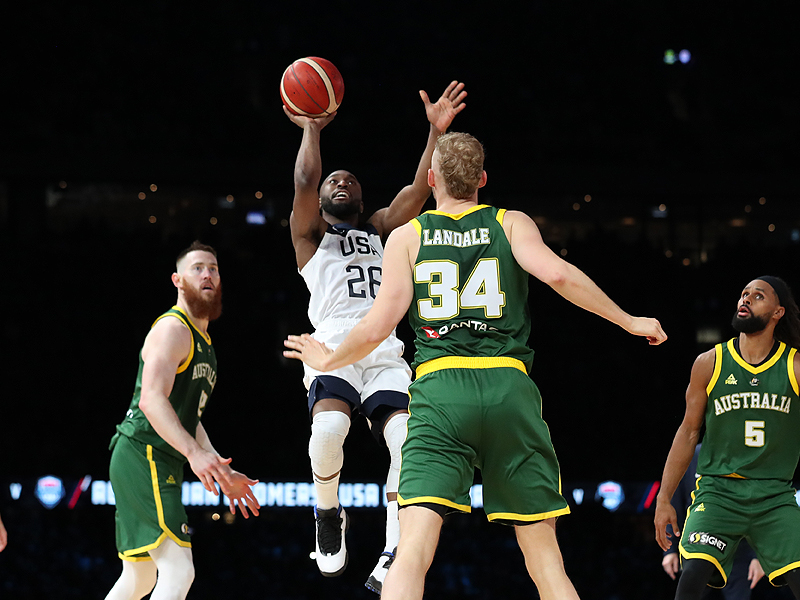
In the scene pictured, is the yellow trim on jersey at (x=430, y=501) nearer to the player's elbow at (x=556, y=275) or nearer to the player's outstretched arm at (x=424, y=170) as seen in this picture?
the player's elbow at (x=556, y=275)

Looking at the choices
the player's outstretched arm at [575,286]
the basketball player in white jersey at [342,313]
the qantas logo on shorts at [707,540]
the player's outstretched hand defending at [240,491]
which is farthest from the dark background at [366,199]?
the player's outstretched arm at [575,286]

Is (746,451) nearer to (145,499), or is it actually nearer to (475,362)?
(475,362)

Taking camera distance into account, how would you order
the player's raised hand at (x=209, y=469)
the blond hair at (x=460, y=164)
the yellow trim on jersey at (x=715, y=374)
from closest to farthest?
the blond hair at (x=460, y=164), the player's raised hand at (x=209, y=469), the yellow trim on jersey at (x=715, y=374)

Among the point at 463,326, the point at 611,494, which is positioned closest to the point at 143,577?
the point at 463,326

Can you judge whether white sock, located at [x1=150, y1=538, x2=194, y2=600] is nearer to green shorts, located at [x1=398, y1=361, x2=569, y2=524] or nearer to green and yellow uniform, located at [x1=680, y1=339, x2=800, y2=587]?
green shorts, located at [x1=398, y1=361, x2=569, y2=524]

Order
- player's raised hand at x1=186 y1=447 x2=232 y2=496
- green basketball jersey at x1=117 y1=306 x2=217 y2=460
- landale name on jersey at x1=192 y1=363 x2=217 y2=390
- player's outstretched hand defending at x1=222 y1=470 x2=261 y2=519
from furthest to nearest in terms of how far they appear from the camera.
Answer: landale name on jersey at x1=192 y1=363 x2=217 y2=390 → green basketball jersey at x1=117 y1=306 x2=217 y2=460 → player's outstretched hand defending at x1=222 y1=470 x2=261 y2=519 → player's raised hand at x1=186 y1=447 x2=232 y2=496

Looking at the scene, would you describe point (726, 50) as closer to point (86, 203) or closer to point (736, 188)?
point (736, 188)

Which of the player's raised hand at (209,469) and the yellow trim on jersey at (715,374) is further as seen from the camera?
the yellow trim on jersey at (715,374)

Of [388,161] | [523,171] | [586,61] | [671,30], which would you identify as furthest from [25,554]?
[671,30]

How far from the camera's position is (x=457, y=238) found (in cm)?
374

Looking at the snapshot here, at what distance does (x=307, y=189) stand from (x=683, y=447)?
263 cm

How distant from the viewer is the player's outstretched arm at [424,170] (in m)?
5.25

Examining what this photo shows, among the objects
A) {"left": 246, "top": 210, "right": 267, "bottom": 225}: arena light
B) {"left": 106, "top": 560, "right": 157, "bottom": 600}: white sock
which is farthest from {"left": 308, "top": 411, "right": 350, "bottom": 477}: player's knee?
{"left": 246, "top": 210, "right": 267, "bottom": 225}: arena light

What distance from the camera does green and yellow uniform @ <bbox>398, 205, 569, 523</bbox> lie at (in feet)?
11.7
